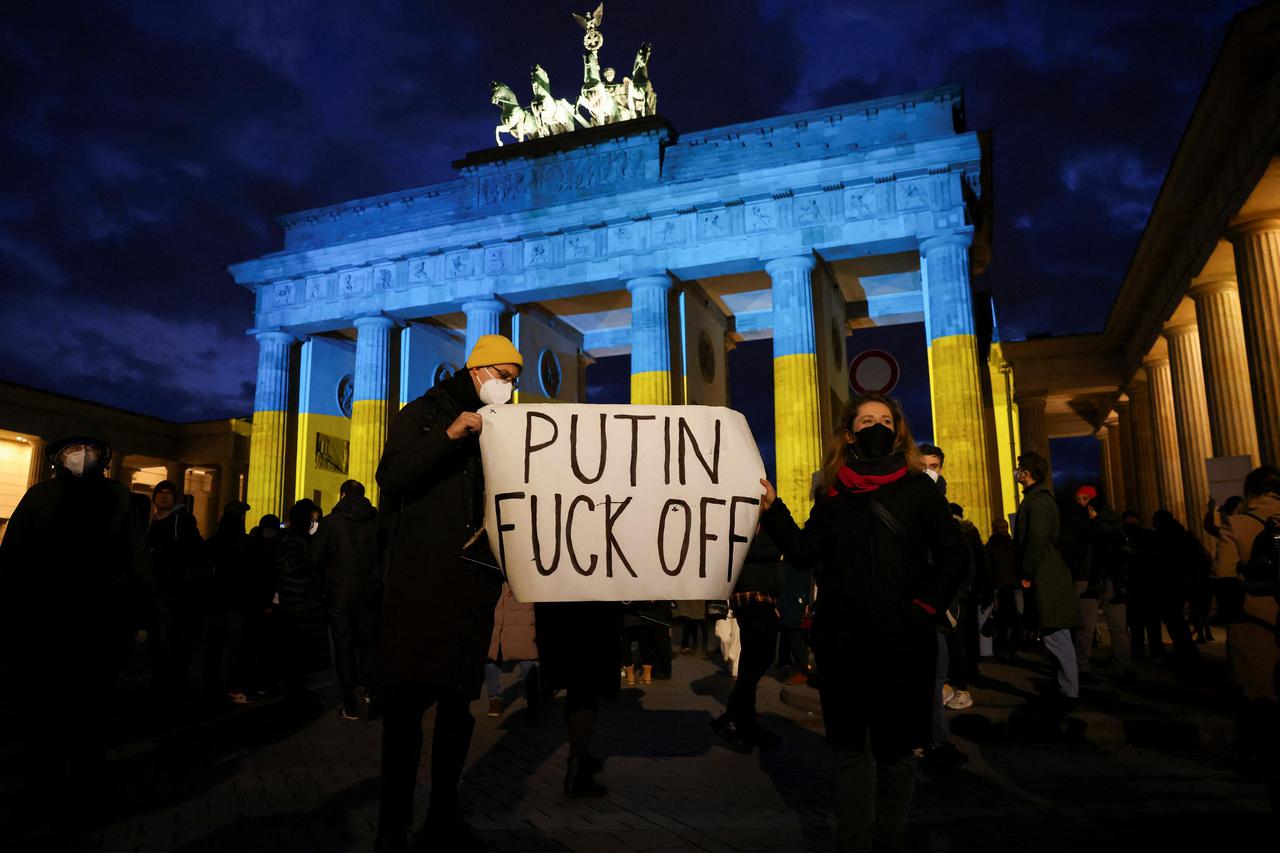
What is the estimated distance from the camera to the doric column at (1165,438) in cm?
2406

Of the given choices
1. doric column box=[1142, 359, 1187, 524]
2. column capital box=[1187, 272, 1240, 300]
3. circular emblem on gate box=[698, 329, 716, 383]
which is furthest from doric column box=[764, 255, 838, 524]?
doric column box=[1142, 359, 1187, 524]

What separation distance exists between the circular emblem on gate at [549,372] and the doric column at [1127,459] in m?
20.1

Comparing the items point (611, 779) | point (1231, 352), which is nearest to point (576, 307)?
point (1231, 352)

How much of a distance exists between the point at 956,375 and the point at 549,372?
1458 centimetres

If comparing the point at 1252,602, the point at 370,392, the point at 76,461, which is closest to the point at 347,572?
the point at 76,461

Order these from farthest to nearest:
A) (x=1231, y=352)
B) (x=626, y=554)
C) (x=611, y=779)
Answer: (x=1231, y=352) → (x=611, y=779) → (x=626, y=554)

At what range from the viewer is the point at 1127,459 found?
3016 centimetres

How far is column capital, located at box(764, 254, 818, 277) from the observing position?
76.5 feet

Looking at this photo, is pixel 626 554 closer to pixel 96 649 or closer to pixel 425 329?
pixel 96 649

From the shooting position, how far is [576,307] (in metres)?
29.8

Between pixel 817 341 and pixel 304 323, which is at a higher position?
pixel 304 323

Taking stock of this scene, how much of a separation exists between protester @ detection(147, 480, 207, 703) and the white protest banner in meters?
5.83

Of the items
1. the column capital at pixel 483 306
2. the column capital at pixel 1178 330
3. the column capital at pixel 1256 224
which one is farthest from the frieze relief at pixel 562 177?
the column capital at pixel 1256 224

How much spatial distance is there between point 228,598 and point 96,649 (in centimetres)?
395
